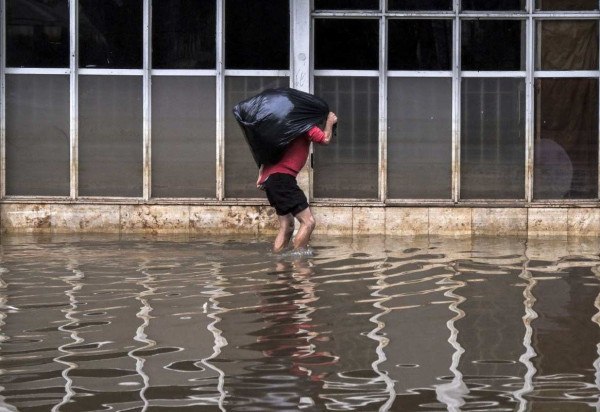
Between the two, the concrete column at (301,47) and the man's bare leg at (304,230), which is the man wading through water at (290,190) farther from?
the concrete column at (301,47)

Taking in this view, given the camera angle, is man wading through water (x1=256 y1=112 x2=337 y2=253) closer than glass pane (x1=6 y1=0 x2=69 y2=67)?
Yes

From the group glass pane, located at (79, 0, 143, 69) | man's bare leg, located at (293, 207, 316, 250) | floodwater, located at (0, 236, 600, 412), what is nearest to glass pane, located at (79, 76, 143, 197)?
glass pane, located at (79, 0, 143, 69)

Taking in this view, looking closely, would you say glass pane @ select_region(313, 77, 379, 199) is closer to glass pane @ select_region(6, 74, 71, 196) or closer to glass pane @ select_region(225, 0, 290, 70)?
glass pane @ select_region(225, 0, 290, 70)

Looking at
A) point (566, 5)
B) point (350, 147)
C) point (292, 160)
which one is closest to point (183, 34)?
point (350, 147)

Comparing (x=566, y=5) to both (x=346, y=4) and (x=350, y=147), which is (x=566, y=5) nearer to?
(x=346, y=4)

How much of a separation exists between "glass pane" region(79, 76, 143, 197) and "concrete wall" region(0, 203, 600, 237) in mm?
300

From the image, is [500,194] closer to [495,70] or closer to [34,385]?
[495,70]

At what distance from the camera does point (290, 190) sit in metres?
13.4

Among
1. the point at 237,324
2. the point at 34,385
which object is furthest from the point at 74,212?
the point at 34,385

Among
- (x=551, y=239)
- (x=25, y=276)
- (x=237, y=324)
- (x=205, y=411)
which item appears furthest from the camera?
(x=551, y=239)

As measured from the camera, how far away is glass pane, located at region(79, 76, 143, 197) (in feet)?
53.1

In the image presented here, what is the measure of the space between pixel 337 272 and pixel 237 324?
3252mm

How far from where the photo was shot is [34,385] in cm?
650

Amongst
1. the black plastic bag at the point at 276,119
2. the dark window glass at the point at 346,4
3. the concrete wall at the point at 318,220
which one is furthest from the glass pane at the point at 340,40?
the black plastic bag at the point at 276,119
